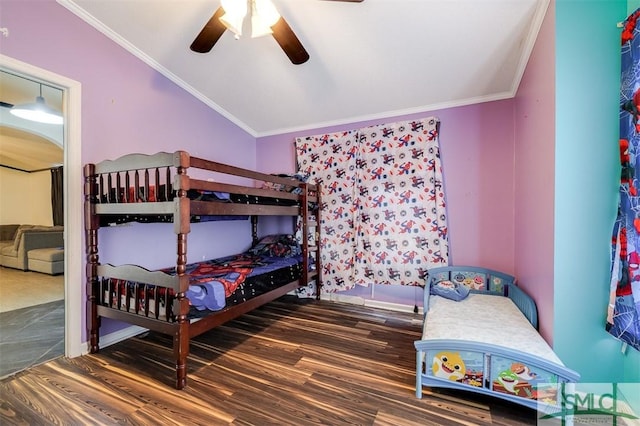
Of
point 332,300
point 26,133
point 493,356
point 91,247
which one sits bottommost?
point 332,300

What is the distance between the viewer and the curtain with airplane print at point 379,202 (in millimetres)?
2809

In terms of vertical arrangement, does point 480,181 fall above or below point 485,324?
above

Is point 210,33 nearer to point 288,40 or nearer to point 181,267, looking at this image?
point 288,40

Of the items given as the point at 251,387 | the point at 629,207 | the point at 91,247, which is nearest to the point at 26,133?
the point at 91,247

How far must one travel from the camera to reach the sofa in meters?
4.54

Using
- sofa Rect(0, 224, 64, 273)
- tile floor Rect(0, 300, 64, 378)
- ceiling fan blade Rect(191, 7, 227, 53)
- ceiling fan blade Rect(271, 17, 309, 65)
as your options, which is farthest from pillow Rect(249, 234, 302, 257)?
sofa Rect(0, 224, 64, 273)

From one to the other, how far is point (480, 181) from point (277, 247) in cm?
238

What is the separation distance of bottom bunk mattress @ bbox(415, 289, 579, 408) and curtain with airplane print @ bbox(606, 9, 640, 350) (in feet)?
1.22

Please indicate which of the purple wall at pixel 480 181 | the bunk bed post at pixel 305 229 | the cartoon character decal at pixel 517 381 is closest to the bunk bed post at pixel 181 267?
the bunk bed post at pixel 305 229

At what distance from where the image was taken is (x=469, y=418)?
1395mm

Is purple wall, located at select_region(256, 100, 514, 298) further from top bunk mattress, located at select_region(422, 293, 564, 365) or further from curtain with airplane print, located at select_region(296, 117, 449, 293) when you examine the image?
top bunk mattress, located at select_region(422, 293, 564, 365)

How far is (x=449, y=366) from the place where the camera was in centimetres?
151

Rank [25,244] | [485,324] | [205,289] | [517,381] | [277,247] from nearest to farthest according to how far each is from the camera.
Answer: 1. [517,381]
2. [485,324]
3. [205,289]
4. [277,247]
5. [25,244]

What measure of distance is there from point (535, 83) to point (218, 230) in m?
3.32
